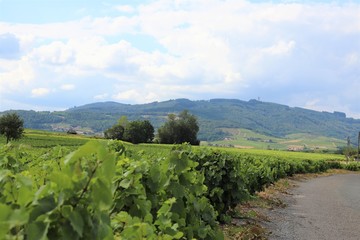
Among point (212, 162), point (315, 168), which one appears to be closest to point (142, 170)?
point (212, 162)

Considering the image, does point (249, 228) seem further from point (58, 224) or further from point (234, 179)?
point (58, 224)

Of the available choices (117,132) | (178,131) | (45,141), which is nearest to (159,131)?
(178,131)

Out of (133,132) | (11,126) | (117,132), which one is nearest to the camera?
(11,126)

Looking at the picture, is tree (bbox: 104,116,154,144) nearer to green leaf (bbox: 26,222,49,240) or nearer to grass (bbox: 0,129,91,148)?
grass (bbox: 0,129,91,148)

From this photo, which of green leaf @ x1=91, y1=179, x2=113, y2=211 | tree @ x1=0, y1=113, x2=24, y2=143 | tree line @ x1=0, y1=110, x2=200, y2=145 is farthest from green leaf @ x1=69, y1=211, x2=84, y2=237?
tree line @ x1=0, y1=110, x2=200, y2=145

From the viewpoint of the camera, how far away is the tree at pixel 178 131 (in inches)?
5079

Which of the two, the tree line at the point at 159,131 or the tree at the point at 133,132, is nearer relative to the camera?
the tree at the point at 133,132

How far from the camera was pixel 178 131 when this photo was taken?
131 m

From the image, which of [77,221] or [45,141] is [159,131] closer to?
[45,141]

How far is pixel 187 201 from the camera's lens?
5.61 m

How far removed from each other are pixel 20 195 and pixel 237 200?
1186cm

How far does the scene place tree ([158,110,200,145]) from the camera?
129 m

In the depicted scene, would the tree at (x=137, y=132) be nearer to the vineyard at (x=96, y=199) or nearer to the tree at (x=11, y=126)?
the tree at (x=11, y=126)

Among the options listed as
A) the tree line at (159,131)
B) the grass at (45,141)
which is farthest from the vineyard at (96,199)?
the tree line at (159,131)
